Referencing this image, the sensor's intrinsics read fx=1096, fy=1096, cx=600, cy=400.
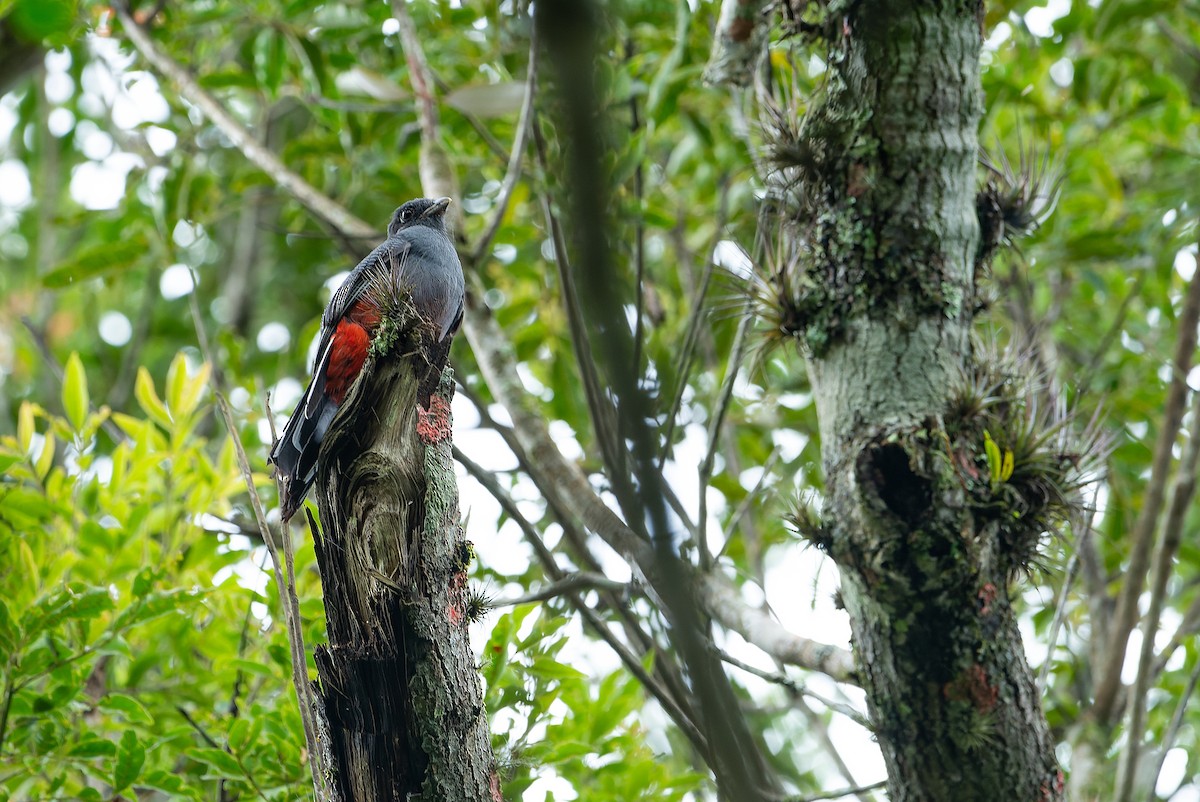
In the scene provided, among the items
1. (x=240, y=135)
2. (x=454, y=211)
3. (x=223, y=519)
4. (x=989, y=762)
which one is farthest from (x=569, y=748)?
(x=240, y=135)

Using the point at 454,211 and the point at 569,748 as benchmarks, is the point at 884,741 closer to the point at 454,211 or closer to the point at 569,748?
the point at 569,748

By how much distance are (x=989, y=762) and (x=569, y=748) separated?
125 centimetres

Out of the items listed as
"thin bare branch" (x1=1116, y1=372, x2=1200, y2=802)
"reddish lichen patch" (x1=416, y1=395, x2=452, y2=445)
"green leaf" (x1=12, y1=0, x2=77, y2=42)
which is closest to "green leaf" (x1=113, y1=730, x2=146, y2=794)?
"reddish lichen patch" (x1=416, y1=395, x2=452, y2=445)

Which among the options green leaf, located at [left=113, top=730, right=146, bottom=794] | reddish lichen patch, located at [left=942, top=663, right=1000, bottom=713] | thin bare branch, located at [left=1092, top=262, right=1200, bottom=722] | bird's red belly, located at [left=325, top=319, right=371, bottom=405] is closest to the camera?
reddish lichen patch, located at [left=942, top=663, right=1000, bottom=713]

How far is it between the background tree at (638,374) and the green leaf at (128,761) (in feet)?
0.06

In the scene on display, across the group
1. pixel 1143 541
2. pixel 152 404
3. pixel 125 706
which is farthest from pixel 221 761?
pixel 1143 541

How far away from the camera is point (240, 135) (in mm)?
4754

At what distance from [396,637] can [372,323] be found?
→ 152 cm

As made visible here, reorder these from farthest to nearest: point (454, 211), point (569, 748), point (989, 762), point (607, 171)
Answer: point (454, 211) → point (569, 748) → point (989, 762) → point (607, 171)

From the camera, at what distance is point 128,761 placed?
2824 mm

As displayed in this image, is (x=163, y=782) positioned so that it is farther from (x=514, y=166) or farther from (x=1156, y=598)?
(x=1156, y=598)

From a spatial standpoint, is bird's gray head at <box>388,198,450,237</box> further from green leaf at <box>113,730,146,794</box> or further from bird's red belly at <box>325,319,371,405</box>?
green leaf at <box>113,730,146,794</box>

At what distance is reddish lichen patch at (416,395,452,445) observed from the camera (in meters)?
2.29

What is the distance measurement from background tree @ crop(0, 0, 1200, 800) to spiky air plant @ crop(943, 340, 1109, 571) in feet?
0.06
